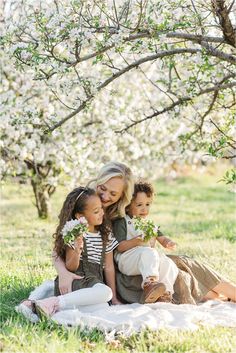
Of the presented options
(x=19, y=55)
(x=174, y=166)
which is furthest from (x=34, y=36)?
(x=174, y=166)

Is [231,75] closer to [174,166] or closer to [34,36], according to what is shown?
[34,36]

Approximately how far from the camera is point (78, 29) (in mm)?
6031

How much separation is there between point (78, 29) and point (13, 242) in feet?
14.9

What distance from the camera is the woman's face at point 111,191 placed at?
6.18 m

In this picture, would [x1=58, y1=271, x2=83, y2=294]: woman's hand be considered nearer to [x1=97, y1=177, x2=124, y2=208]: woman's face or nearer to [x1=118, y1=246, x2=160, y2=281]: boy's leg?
[x1=118, y1=246, x2=160, y2=281]: boy's leg

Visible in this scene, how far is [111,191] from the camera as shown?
6180mm

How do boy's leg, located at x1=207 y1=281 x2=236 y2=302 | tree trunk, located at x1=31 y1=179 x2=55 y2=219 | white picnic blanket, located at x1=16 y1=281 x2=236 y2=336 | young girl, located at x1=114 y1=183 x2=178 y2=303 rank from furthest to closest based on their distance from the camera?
tree trunk, located at x1=31 y1=179 x2=55 y2=219 → boy's leg, located at x1=207 y1=281 x2=236 y2=302 → young girl, located at x1=114 y1=183 x2=178 y2=303 → white picnic blanket, located at x1=16 y1=281 x2=236 y2=336

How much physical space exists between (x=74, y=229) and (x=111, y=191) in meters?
0.70

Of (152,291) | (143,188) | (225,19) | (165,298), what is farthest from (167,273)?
(225,19)

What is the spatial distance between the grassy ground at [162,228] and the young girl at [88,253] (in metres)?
0.46

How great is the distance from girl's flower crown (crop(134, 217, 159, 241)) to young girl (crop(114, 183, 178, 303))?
123 mm

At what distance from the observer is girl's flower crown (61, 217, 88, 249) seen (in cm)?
556

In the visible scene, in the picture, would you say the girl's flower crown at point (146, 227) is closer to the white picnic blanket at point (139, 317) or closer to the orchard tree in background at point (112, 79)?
the white picnic blanket at point (139, 317)

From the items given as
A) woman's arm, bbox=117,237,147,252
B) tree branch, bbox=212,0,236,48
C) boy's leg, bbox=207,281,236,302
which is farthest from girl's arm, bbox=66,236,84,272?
tree branch, bbox=212,0,236,48
